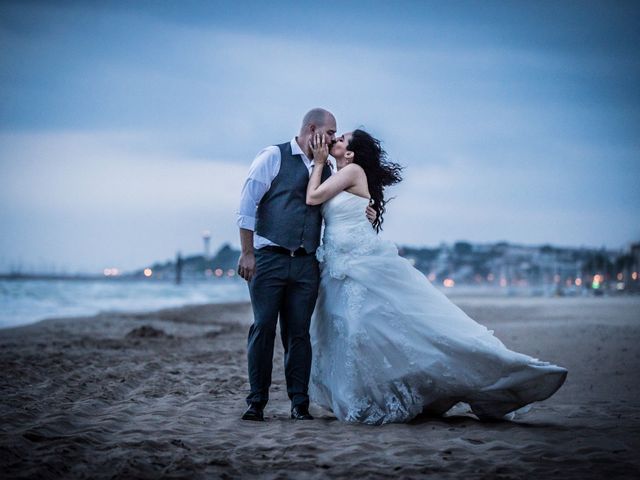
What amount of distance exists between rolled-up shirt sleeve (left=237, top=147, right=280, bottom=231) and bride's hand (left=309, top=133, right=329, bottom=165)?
0.33 meters

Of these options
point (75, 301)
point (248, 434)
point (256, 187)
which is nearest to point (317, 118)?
point (256, 187)

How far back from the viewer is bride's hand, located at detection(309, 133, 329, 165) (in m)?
5.04

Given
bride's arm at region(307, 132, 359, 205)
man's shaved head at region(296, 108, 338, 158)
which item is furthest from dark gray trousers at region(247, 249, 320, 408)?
A: man's shaved head at region(296, 108, 338, 158)

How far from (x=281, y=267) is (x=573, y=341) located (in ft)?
28.3

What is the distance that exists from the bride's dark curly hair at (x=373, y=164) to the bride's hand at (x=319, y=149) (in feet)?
1.27

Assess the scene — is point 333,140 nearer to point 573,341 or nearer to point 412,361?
point 412,361

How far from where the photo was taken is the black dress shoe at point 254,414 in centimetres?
488

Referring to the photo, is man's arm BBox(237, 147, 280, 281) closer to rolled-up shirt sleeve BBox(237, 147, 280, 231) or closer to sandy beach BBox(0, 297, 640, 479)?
rolled-up shirt sleeve BBox(237, 147, 280, 231)

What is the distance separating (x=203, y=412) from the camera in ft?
16.8

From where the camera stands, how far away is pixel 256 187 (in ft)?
16.3

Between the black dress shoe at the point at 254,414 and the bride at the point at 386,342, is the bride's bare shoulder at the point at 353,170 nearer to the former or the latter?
the bride at the point at 386,342

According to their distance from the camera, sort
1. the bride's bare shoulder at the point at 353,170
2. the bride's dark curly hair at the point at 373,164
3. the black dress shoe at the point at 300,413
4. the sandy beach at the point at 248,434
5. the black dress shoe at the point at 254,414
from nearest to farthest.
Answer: the sandy beach at the point at 248,434, the black dress shoe at the point at 254,414, the black dress shoe at the point at 300,413, the bride's bare shoulder at the point at 353,170, the bride's dark curly hair at the point at 373,164

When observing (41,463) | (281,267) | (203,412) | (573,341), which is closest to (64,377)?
(203,412)

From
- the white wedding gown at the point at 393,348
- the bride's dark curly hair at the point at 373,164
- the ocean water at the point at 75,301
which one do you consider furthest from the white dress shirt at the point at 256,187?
the ocean water at the point at 75,301
